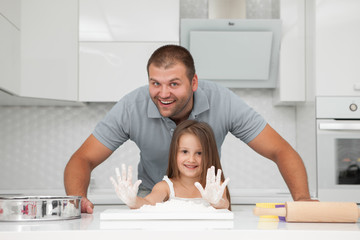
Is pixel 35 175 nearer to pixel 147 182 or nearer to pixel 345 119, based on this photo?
pixel 147 182

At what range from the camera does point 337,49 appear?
9.15 feet

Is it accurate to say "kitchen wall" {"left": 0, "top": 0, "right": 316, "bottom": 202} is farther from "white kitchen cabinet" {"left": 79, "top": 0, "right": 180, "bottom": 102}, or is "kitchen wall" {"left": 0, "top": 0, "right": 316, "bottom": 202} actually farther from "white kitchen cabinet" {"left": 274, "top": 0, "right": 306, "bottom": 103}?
"white kitchen cabinet" {"left": 79, "top": 0, "right": 180, "bottom": 102}

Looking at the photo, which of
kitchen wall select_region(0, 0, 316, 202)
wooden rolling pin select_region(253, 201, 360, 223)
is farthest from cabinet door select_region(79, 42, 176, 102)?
wooden rolling pin select_region(253, 201, 360, 223)

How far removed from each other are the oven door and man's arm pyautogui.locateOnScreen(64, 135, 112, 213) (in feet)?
4.46

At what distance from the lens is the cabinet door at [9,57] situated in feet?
7.89

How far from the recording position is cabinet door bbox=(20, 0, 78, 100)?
8.95 ft

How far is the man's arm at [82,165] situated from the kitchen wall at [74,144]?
1.36 meters

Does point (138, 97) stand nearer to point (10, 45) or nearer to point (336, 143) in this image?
point (10, 45)

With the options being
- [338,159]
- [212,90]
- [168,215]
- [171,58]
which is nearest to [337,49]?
[338,159]

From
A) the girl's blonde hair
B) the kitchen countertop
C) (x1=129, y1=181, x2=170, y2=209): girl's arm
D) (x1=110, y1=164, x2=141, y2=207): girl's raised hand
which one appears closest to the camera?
the kitchen countertop

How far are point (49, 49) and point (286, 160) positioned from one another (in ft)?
5.36

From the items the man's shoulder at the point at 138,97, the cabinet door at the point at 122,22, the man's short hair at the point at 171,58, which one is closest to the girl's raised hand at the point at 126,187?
the man's short hair at the point at 171,58

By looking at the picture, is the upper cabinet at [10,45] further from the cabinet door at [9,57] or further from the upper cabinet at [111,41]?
the upper cabinet at [111,41]

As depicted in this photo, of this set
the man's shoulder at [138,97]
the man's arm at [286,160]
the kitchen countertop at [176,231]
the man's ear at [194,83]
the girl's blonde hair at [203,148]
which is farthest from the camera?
the man's shoulder at [138,97]
